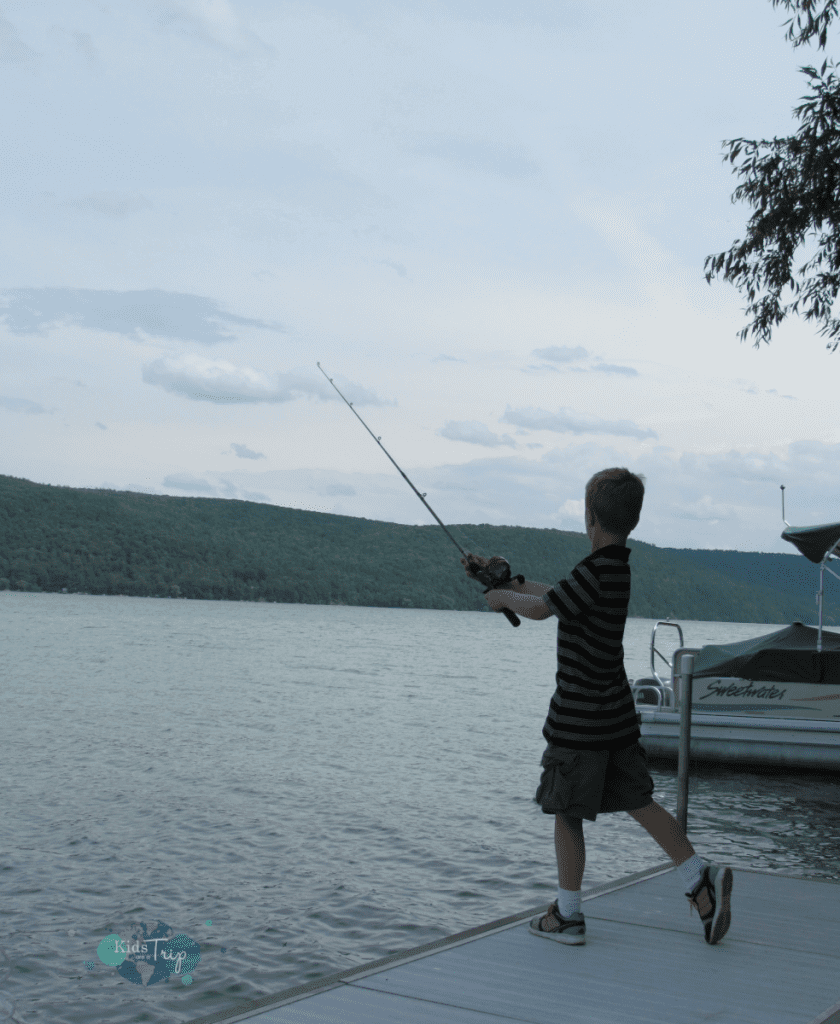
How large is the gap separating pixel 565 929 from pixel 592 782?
28.1 inches

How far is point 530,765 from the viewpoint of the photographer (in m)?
16.1

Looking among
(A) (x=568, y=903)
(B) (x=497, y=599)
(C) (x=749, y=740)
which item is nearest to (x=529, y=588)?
(B) (x=497, y=599)

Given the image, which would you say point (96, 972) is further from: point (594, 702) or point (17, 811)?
point (17, 811)

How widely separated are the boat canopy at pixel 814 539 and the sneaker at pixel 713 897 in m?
8.25

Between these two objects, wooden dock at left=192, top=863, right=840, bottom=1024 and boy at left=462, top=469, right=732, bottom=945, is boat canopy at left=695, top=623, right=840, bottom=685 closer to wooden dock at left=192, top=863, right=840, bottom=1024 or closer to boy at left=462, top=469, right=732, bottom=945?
wooden dock at left=192, top=863, right=840, bottom=1024

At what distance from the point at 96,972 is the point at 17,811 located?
17.8 ft

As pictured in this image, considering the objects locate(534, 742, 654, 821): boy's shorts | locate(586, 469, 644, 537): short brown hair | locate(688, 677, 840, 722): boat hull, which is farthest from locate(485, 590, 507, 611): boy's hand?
locate(688, 677, 840, 722): boat hull

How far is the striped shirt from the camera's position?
155 inches

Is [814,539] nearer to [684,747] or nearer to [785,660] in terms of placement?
[785,660]

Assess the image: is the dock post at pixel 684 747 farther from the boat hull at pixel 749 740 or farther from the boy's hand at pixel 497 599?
the boat hull at pixel 749 740

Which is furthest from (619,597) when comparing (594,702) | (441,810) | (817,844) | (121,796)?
(121,796)

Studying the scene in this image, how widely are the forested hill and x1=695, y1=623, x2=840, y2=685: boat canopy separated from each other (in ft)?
320

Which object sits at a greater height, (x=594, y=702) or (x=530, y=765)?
(x=594, y=702)

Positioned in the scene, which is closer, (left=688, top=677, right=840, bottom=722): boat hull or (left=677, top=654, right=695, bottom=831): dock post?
(left=677, top=654, right=695, bottom=831): dock post
